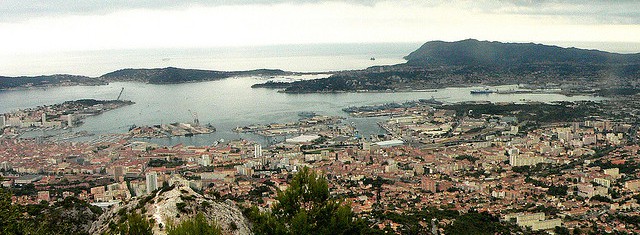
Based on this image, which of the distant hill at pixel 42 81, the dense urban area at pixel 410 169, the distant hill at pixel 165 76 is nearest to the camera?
the dense urban area at pixel 410 169

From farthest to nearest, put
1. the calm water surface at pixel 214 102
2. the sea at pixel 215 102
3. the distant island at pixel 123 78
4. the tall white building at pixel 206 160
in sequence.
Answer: the distant island at pixel 123 78
the calm water surface at pixel 214 102
the sea at pixel 215 102
the tall white building at pixel 206 160

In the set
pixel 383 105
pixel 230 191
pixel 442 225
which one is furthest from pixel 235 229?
pixel 383 105

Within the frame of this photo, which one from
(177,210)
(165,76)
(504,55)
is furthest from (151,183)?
(504,55)

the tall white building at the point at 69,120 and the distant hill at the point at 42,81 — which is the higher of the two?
the distant hill at the point at 42,81

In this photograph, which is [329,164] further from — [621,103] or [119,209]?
[621,103]

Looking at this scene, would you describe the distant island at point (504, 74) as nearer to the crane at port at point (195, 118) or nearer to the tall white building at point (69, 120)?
the crane at port at point (195, 118)

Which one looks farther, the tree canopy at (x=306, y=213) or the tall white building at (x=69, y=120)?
the tall white building at (x=69, y=120)

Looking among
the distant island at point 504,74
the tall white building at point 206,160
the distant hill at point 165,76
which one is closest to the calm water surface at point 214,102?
the distant hill at point 165,76

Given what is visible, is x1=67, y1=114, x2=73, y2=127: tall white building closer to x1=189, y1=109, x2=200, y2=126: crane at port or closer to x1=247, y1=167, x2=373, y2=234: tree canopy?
x1=189, y1=109, x2=200, y2=126: crane at port

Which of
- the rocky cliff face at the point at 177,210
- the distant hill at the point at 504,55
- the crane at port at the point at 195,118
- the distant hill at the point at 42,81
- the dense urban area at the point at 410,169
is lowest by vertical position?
the dense urban area at the point at 410,169
